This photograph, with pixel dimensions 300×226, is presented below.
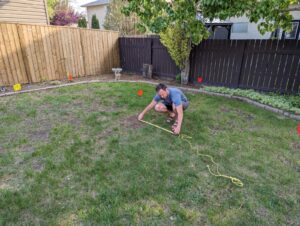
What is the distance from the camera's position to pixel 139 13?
462 centimetres

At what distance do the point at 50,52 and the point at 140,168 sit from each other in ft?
18.4

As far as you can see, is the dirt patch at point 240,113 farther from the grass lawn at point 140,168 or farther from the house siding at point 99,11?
the house siding at point 99,11

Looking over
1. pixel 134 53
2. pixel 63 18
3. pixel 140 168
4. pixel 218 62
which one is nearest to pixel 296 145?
pixel 140 168

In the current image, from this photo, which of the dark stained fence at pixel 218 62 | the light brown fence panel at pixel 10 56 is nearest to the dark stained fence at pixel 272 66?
the dark stained fence at pixel 218 62

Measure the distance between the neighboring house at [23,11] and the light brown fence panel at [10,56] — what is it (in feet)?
7.41

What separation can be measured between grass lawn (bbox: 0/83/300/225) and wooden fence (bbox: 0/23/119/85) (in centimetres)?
212

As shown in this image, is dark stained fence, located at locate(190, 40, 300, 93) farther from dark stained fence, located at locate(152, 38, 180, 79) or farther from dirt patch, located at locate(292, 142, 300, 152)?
dirt patch, located at locate(292, 142, 300, 152)

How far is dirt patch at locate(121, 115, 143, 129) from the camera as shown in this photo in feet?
11.5

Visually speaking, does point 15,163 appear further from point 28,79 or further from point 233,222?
point 28,79

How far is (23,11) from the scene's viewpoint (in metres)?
7.32

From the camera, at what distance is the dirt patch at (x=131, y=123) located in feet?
11.5

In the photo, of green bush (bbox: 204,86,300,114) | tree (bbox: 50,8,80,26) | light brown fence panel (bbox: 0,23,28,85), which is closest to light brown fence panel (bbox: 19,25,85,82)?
light brown fence panel (bbox: 0,23,28,85)

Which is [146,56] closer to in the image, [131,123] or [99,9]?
[131,123]

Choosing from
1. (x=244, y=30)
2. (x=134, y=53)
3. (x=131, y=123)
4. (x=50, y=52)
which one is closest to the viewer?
(x=131, y=123)
